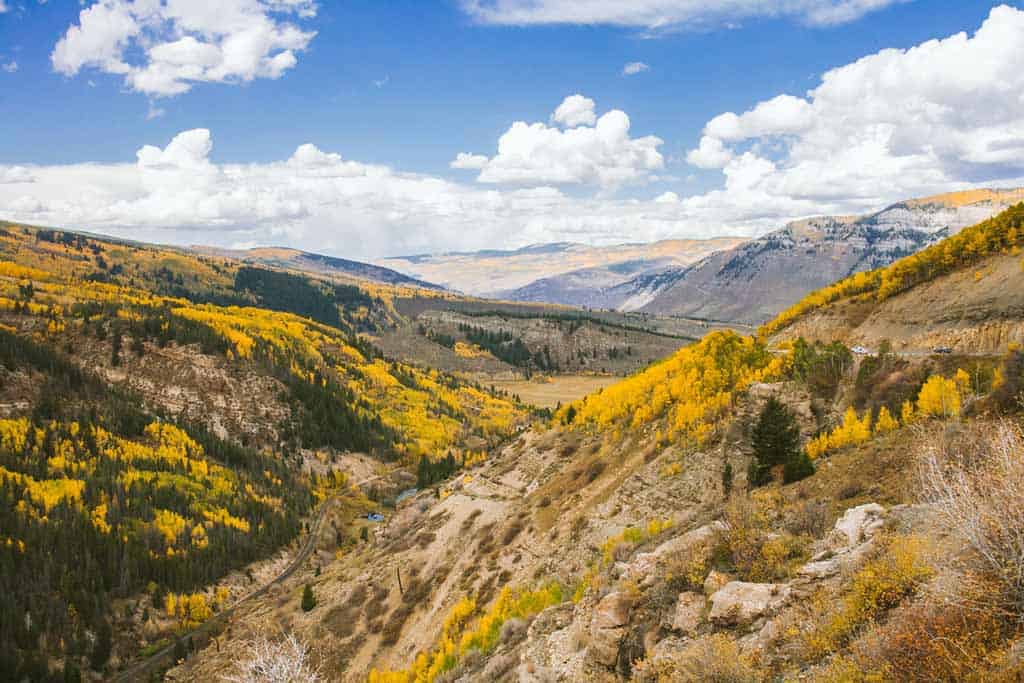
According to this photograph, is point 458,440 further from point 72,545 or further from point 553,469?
point 553,469

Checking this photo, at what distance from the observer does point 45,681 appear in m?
73.2

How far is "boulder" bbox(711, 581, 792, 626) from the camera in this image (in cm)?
1566

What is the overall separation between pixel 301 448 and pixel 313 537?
4609 centimetres

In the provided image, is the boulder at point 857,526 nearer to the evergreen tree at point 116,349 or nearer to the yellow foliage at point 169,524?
the yellow foliage at point 169,524

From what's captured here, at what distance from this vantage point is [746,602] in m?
16.1

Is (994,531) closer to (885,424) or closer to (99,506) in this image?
(885,424)

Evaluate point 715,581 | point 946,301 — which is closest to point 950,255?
point 946,301

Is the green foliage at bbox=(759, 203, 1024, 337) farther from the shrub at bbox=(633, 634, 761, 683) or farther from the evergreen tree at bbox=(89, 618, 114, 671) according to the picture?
the evergreen tree at bbox=(89, 618, 114, 671)

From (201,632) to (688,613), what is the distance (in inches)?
3712

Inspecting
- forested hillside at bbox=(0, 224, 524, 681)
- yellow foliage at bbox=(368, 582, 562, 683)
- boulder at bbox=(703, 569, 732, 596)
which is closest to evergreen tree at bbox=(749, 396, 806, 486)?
yellow foliage at bbox=(368, 582, 562, 683)

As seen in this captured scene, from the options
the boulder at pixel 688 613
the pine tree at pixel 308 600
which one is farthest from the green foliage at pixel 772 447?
the pine tree at pixel 308 600

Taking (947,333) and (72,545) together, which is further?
(72,545)

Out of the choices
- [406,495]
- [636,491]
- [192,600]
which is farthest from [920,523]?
[406,495]

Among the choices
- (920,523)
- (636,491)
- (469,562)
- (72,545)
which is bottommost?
(72,545)
